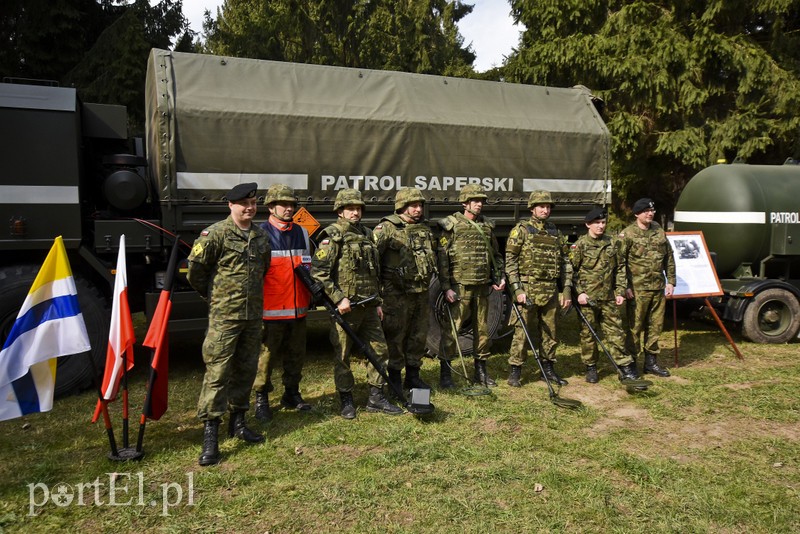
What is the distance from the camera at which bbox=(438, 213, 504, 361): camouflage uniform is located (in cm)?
580

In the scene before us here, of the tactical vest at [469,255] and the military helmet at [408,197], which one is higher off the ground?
the military helmet at [408,197]

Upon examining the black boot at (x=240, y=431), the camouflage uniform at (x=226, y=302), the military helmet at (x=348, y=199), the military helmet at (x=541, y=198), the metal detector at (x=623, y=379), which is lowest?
the black boot at (x=240, y=431)

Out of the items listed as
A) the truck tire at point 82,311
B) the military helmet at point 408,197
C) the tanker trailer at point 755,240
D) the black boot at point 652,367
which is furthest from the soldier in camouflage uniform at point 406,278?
the tanker trailer at point 755,240

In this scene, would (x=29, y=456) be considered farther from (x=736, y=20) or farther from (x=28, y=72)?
(x=736, y=20)

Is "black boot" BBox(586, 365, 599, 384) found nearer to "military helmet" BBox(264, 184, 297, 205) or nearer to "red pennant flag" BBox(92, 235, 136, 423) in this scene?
"military helmet" BBox(264, 184, 297, 205)

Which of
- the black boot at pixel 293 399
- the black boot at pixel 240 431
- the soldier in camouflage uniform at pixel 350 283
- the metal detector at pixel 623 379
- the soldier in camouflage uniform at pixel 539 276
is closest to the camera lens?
the black boot at pixel 240 431

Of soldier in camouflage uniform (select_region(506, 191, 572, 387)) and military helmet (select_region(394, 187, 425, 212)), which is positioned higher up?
military helmet (select_region(394, 187, 425, 212))

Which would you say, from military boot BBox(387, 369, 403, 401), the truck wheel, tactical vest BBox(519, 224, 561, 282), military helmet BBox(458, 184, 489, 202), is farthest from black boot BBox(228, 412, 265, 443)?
the truck wheel

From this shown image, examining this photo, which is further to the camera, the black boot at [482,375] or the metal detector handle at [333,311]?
the black boot at [482,375]

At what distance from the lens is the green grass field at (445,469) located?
3426 millimetres

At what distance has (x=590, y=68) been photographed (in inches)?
472

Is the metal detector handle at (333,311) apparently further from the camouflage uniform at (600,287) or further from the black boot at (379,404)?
Result: the camouflage uniform at (600,287)

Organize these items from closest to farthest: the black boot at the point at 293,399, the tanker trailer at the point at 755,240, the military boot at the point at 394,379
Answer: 1. the black boot at the point at 293,399
2. the military boot at the point at 394,379
3. the tanker trailer at the point at 755,240

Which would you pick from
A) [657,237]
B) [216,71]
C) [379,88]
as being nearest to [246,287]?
[216,71]
